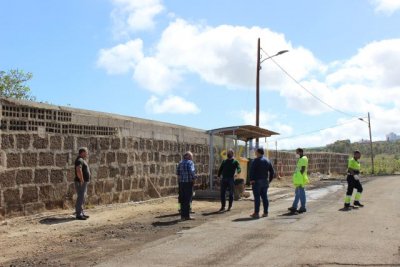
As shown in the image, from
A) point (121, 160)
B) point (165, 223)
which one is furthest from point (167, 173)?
point (165, 223)

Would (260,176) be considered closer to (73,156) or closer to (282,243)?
→ (282,243)

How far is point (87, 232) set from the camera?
401 inches

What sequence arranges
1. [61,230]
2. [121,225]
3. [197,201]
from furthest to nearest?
1. [197,201]
2. [121,225]
3. [61,230]

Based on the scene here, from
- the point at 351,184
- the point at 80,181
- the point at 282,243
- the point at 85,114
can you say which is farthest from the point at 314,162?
the point at 282,243

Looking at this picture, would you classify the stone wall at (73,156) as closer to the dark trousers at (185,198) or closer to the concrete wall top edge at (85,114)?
the concrete wall top edge at (85,114)

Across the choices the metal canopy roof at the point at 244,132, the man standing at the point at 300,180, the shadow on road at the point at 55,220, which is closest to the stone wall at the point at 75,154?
the shadow on road at the point at 55,220

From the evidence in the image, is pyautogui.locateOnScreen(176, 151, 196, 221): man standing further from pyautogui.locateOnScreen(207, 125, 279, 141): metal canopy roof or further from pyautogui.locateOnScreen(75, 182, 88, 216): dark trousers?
pyautogui.locateOnScreen(207, 125, 279, 141): metal canopy roof

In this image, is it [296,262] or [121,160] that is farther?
[121,160]

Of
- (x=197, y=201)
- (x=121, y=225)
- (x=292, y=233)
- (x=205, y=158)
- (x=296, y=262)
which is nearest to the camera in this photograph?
(x=296, y=262)

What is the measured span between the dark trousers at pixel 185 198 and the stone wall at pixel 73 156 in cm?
276

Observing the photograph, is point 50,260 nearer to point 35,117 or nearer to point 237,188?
point 35,117

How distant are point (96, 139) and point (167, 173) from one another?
4.42 meters

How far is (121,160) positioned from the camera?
48.4ft

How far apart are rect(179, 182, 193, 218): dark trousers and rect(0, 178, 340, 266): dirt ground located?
24 cm
